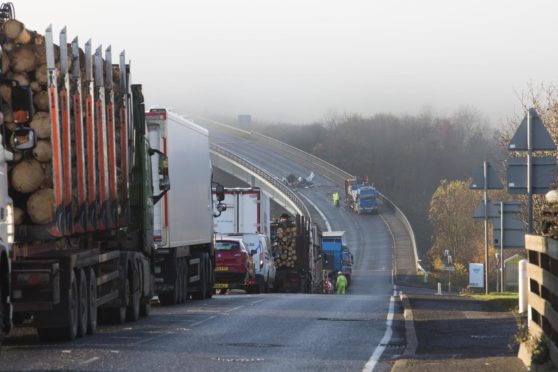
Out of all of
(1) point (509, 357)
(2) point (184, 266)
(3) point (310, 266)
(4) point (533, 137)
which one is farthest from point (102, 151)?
(3) point (310, 266)

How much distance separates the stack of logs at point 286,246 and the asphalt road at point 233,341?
23.8 m

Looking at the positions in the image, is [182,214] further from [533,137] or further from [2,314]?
[2,314]

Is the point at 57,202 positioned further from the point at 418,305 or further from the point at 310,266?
the point at 310,266

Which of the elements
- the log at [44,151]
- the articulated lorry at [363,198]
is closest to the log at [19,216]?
the log at [44,151]

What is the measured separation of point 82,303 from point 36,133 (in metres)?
2.56

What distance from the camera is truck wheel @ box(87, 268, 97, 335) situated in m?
19.2

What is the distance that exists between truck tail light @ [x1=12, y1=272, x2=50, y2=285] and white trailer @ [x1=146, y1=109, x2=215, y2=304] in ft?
32.2

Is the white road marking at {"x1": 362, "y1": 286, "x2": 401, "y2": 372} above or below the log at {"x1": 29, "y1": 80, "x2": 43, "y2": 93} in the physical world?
below

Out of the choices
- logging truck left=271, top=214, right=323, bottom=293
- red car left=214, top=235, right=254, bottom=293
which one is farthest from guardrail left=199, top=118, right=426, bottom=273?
red car left=214, top=235, right=254, bottom=293

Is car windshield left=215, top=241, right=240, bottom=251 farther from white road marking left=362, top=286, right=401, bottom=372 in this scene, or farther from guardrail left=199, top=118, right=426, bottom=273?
guardrail left=199, top=118, right=426, bottom=273

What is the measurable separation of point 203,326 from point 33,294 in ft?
17.4

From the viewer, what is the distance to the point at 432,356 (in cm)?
1641

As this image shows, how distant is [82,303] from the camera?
18.7 m

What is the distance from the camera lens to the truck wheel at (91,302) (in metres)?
19.2
